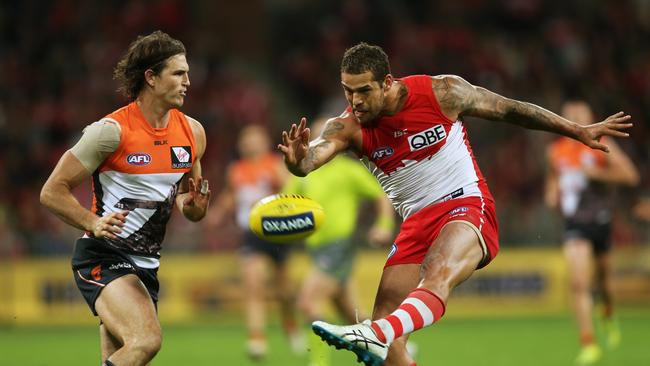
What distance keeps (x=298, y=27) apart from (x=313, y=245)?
12068 mm

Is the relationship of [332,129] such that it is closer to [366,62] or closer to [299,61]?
[366,62]

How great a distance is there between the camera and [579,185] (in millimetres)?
12078

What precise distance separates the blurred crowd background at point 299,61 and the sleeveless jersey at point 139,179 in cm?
1235

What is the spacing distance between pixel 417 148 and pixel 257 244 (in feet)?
21.3

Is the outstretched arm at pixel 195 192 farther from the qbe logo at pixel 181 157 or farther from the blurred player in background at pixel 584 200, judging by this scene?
the blurred player in background at pixel 584 200

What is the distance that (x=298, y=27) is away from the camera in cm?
2305

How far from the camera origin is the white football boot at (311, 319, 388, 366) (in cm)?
577

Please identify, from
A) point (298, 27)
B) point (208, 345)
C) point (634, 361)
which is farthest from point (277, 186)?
point (298, 27)

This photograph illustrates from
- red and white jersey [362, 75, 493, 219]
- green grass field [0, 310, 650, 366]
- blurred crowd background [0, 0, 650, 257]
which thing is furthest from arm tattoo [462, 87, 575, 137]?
blurred crowd background [0, 0, 650, 257]

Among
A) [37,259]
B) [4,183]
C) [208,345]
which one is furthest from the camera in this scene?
[4,183]

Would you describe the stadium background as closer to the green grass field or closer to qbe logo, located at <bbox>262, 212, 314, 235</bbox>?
the green grass field

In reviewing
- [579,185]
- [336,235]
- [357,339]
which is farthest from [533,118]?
[579,185]

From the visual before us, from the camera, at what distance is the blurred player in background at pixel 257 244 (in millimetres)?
12984

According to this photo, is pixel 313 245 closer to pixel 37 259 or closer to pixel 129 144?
pixel 129 144
